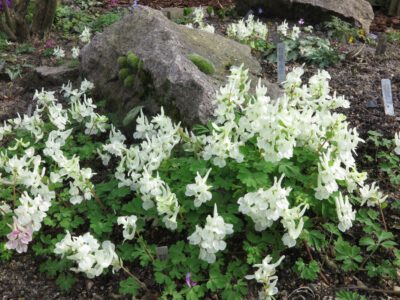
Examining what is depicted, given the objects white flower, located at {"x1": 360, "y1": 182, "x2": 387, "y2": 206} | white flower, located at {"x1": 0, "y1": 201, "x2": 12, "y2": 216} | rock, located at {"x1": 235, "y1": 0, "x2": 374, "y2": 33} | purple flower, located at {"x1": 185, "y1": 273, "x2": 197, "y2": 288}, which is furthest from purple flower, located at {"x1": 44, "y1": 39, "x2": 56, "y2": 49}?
white flower, located at {"x1": 360, "y1": 182, "x2": 387, "y2": 206}

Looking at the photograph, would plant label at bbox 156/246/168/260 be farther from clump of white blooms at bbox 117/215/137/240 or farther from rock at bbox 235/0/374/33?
rock at bbox 235/0/374/33

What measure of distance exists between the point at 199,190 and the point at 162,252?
0.47 metres

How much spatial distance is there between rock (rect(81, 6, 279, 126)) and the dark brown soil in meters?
1.02

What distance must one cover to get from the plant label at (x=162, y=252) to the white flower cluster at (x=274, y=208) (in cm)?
55

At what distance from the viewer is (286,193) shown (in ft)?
8.59

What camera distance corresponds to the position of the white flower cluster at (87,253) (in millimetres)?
2527

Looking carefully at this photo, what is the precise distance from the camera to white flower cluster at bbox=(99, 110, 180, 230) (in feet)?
9.21

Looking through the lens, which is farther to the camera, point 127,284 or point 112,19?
point 112,19

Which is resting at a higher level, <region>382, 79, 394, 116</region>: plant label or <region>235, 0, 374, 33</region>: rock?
<region>382, 79, 394, 116</region>: plant label

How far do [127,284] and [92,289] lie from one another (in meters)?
0.36

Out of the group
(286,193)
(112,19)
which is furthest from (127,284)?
(112,19)

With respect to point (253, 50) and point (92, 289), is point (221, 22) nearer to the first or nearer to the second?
point (253, 50)

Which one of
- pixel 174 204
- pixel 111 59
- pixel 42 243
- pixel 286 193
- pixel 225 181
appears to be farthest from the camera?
pixel 111 59

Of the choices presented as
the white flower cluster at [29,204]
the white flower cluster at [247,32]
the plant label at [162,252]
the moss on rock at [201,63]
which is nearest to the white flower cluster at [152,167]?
the plant label at [162,252]
